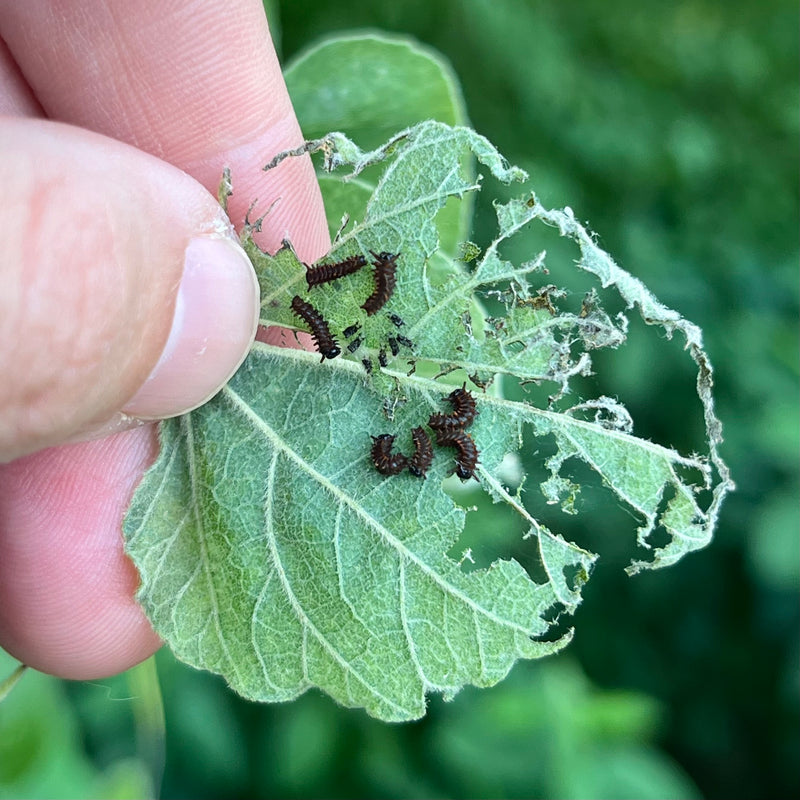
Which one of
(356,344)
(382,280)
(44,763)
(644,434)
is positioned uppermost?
(382,280)

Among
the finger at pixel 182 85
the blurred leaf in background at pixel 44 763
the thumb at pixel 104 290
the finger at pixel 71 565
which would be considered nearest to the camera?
the thumb at pixel 104 290

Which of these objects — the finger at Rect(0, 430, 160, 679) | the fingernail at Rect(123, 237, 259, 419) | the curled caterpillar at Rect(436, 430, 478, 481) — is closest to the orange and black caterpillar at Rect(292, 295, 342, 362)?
the fingernail at Rect(123, 237, 259, 419)

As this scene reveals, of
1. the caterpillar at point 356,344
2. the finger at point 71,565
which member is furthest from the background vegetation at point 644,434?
the caterpillar at point 356,344

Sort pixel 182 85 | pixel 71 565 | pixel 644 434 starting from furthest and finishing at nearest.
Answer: pixel 644 434
pixel 71 565
pixel 182 85

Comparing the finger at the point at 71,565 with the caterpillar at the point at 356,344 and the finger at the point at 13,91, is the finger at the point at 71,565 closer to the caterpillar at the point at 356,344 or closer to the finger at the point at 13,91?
the caterpillar at the point at 356,344

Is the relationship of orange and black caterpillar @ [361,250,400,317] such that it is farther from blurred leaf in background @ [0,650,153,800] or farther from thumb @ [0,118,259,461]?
blurred leaf in background @ [0,650,153,800]

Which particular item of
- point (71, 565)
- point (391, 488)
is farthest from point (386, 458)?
point (71, 565)

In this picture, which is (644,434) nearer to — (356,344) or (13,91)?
(356,344)

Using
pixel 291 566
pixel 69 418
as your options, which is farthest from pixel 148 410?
pixel 291 566
